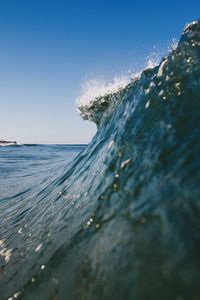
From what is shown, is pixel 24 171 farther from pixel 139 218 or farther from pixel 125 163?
pixel 139 218

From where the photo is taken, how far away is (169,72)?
8.50 ft

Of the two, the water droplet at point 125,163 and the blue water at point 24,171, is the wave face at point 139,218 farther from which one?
the blue water at point 24,171

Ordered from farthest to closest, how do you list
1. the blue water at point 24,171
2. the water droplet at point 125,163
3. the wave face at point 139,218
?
the blue water at point 24,171 → the water droplet at point 125,163 → the wave face at point 139,218

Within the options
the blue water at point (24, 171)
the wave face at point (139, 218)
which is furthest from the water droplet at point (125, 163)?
the blue water at point (24, 171)

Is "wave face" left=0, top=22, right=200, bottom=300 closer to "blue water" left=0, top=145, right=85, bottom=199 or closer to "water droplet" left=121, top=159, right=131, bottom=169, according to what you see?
"water droplet" left=121, top=159, right=131, bottom=169

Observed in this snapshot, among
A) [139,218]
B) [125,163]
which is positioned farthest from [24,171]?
[139,218]

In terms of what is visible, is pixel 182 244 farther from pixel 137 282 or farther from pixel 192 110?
pixel 192 110

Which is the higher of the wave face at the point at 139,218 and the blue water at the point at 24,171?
the wave face at the point at 139,218

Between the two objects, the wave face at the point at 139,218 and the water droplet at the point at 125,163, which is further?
the water droplet at the point at 125,163

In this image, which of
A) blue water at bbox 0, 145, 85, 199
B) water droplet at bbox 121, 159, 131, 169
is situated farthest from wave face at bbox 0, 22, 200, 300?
blue water at bbox 0, 145, 85, 199

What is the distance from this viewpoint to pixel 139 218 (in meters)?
1.64

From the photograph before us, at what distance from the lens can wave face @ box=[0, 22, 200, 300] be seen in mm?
1352

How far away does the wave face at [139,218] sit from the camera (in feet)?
4.43

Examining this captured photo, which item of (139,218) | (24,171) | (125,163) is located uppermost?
(125,163)
